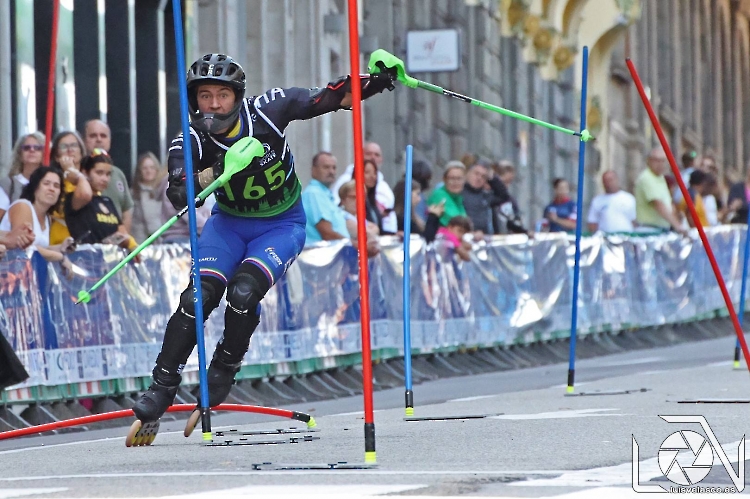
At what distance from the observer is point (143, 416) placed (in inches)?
396

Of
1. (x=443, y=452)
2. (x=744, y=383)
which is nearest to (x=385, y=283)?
(x=744, y=383)

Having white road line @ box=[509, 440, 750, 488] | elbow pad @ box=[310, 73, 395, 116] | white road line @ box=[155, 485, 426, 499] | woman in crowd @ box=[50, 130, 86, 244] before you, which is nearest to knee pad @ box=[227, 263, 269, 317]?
elbow pad @ box=[310, 73, 395, 116]

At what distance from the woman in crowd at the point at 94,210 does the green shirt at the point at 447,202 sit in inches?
188

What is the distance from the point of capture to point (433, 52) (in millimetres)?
25016

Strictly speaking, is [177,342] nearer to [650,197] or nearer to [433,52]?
[650,197]

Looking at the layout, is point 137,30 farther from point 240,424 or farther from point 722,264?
point 240,424

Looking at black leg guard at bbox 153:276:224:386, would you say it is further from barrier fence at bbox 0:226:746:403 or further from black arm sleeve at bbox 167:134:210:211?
barrier fence at bbox 0:226:746:403

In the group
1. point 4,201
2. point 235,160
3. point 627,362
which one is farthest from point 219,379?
point 627,362

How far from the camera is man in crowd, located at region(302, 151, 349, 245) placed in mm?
16312

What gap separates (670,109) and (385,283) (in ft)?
139

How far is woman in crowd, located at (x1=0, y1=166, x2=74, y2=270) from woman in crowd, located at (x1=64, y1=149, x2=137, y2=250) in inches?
15.0

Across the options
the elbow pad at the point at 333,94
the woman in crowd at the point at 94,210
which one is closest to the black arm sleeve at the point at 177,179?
the elbow pad at the point at 333,94

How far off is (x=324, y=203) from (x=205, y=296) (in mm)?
6031

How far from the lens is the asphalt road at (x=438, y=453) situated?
7.65 meters
